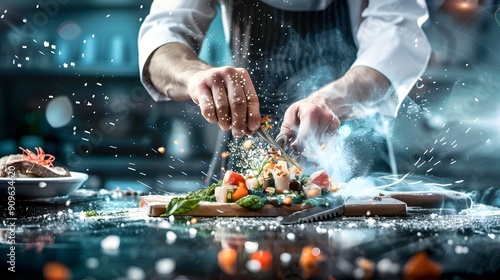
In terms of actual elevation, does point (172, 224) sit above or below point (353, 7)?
below

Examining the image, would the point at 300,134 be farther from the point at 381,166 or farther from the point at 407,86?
the point at 407,86

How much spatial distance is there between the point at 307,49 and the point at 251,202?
104cm

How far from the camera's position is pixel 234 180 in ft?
5.34

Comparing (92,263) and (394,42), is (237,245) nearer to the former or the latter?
(92,263)

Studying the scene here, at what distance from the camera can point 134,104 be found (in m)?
3.60

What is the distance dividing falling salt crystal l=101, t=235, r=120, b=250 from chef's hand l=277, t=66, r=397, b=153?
0.78m

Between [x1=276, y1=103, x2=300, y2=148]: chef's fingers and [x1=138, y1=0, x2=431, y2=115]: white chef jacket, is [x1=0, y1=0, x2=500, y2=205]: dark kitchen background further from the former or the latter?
[x1=276, y1=103, x2=300, y2=148]: chef's fingers

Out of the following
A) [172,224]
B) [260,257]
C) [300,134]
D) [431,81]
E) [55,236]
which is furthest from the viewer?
[431,81]

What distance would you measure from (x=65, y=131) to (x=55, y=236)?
8.03ft

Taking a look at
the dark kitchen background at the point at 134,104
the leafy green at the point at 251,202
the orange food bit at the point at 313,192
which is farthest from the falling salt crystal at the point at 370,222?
the dark kitchen background at the point at 134,104

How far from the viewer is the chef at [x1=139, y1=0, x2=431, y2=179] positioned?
91.0 inches

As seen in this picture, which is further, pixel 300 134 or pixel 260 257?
pixel 300 134

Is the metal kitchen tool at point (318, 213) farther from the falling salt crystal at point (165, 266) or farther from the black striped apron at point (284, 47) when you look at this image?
the black striped apron at point (284, 47)

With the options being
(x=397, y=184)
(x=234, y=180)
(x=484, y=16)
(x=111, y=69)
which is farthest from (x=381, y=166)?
(x=111, y=69)
